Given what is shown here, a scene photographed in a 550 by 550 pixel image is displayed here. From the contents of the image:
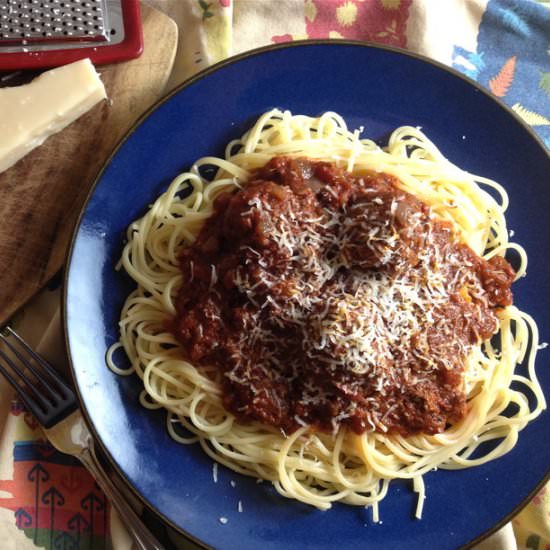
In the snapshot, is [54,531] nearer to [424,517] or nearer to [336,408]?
[336,408]

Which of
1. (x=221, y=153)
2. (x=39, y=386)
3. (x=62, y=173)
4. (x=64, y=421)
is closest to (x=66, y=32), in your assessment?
(x=62, y=173)

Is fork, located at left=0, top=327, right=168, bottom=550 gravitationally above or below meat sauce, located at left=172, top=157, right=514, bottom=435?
below

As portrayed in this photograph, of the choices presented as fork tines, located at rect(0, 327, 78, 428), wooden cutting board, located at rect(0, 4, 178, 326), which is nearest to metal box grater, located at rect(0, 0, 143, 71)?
wooden cutting board, located at rect(0, 4, 178, 326)

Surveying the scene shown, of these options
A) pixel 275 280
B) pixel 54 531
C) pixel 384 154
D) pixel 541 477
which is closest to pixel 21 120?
pixel 275 280

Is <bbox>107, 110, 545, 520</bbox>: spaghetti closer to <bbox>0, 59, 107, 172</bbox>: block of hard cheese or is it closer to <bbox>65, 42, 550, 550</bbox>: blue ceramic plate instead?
<bbox>65, 42, 550, 550</bbox>: blue ceramic plate

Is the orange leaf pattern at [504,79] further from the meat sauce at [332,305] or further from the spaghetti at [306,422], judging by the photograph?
the meat sauce at [332,305]

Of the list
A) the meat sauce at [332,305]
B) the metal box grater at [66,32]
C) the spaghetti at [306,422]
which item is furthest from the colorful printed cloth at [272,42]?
the meat sauce at [332,305]
